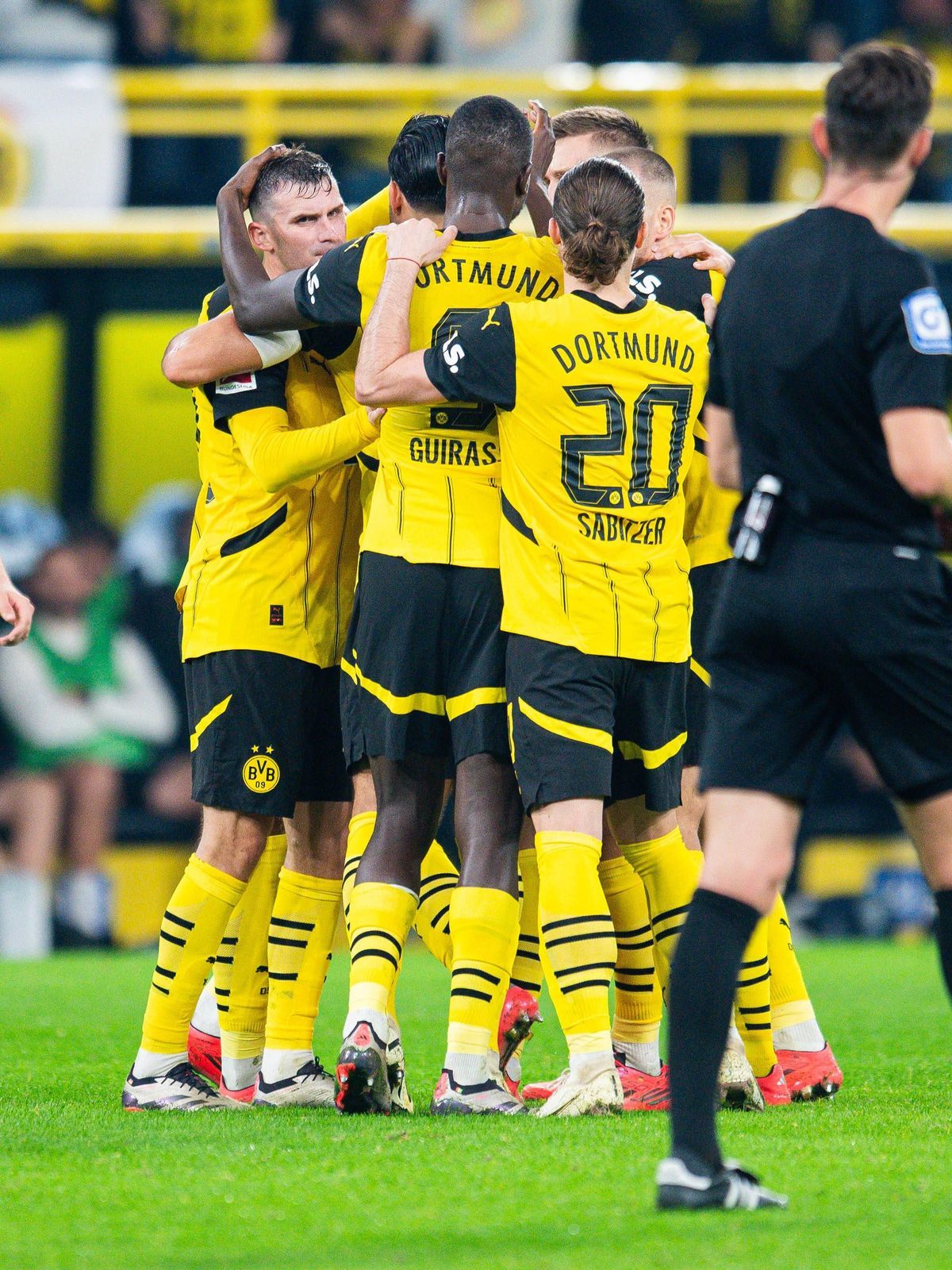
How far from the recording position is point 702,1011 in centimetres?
329

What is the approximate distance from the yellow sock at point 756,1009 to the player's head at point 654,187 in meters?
1.85

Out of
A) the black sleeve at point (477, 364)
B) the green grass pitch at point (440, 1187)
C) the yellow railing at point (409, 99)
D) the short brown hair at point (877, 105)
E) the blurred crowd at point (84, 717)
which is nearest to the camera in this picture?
the green grass pitch at point (440, 1187)

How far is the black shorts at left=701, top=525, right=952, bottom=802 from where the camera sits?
3309mm

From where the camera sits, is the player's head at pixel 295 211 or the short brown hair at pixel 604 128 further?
the short brown hair at pixel 604 128

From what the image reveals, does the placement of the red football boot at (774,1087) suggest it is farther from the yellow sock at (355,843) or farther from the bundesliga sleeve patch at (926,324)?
the bundesliga sleeve patch at (926,324)

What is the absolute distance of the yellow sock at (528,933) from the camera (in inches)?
204

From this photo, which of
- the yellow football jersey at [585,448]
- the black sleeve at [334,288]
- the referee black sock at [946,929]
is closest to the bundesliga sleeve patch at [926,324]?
the referee black sock at [946,929]

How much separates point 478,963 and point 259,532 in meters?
1.29

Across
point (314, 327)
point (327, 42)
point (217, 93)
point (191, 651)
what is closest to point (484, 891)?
point (191, 651)

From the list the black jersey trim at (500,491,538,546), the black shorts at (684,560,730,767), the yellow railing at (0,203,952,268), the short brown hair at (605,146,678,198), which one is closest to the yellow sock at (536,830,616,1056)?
the black jersey trim at (500,491,538,546)

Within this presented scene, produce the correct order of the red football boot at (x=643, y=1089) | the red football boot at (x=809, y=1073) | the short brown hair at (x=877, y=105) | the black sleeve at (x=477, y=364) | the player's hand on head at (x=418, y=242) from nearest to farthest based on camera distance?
1. the short brown hair at (x=877, y=105)
2. the black sleeve at (x=477, y=364)
3. the player's hand on head at (x=418, y=242)
4. the red football boot at (x=643, y=1089)
5. the red football boot at (x=809, y=1073)

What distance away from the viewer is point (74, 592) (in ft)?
36.9

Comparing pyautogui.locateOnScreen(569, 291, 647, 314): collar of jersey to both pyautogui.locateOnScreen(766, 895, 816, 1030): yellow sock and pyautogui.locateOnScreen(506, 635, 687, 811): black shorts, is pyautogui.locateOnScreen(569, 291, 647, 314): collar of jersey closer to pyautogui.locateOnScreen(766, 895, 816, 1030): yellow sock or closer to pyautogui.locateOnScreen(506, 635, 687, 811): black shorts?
pyautogui.locateOnScreen(506, 635, 687, 811): black shorts

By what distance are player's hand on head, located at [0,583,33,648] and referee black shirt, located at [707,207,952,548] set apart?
2.23m
